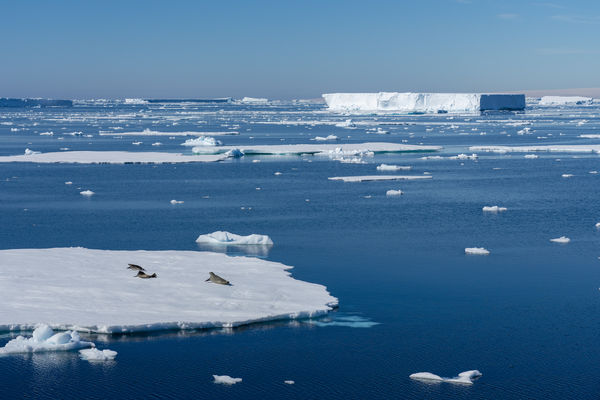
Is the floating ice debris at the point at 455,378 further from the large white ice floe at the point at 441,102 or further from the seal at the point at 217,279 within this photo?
the large white ice floe at the point at 441,102

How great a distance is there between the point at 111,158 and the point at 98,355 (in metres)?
25.3

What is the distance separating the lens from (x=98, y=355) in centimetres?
867

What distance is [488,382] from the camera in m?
8.03

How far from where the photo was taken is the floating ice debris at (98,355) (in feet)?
28.4

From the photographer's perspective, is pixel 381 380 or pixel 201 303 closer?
pixel 381 380

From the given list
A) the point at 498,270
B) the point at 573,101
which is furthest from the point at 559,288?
the point at 573,101

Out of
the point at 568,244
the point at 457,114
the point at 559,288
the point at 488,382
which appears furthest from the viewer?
the point at 457,114

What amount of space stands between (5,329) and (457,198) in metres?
14.2

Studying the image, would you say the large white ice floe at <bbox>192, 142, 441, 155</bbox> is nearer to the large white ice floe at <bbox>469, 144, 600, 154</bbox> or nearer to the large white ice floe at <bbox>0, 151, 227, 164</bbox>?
the large white ice floe at <bbox>0, 151, 227, 164</bbox>

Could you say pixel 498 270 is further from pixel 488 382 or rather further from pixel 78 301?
pixel 78 301

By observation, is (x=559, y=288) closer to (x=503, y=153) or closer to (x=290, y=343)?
(x=290, y=343)

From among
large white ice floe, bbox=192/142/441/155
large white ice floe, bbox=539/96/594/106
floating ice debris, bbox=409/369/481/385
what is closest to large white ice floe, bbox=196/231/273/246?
floating ice debris, bbox=409/369/481/385

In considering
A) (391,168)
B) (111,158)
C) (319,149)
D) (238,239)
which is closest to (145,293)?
(238,239)

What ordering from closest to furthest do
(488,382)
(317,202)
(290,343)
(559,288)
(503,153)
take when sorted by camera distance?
(488,382)
(290,343)
(559,288)
(317,202)
(503,153)
